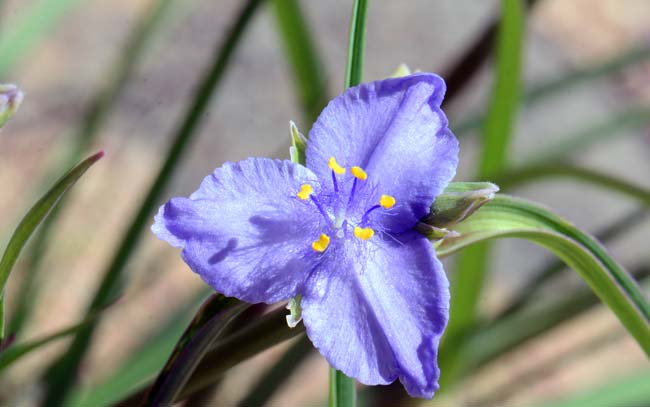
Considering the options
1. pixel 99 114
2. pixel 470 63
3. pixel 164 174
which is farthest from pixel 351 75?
pixel 99 114

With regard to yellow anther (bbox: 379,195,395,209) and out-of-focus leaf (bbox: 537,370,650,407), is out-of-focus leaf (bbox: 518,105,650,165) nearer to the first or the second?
out-of-focus leaf (bbox: 537,370,650,407)

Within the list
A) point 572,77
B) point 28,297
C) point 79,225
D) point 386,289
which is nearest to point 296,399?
point 79,225

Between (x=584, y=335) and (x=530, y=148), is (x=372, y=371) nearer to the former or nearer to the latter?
(x=584, y=335)

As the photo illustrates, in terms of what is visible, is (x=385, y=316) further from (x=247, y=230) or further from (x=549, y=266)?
(x=549, y=266)

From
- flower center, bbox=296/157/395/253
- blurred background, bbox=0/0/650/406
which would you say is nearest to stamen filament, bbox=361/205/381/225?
flower center, bbox=296/157/395/253

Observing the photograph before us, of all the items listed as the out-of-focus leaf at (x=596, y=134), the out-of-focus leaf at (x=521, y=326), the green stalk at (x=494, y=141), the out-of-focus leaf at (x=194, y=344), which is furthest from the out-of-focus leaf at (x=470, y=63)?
the out-of-focus leaf at (x=194, y=344)

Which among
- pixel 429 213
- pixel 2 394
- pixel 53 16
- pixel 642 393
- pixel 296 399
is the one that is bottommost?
pixel 296 399

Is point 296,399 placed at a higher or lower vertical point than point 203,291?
lower
